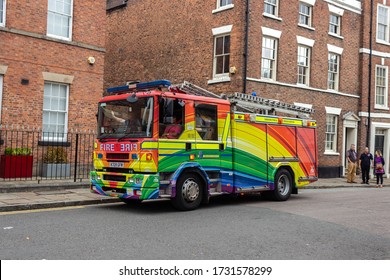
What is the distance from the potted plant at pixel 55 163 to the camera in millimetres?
14073

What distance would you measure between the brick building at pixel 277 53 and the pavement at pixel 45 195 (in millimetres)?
8874

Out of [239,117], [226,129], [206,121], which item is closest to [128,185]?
[206,121]

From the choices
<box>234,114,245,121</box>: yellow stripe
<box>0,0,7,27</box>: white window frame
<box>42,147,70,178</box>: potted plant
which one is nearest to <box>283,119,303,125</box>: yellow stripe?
<box>234,114,245,121</box>: yellow stripe

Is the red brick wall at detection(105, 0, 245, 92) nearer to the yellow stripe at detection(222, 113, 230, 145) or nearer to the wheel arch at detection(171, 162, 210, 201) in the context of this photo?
the yellow stripe at detection(222, 113, 230, 145)

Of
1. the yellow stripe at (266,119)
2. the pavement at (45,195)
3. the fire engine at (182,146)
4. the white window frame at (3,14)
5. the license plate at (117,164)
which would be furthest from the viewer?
the white window frame at (3,14)

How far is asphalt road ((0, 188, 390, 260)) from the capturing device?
6047 mm

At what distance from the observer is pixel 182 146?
9.70m

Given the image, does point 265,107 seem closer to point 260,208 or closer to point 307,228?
point 260,208

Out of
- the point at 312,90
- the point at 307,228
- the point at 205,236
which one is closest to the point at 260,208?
the point at 307,228

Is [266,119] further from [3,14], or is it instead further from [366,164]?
[366,164]

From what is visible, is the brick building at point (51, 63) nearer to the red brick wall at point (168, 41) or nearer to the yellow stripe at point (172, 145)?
the red brick wall at point (168, 41)

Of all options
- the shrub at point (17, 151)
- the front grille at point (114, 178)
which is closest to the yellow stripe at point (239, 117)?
the front grille at point (114, 178)

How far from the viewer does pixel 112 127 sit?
393 inches

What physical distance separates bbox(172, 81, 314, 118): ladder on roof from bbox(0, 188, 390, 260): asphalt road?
2714 mm
